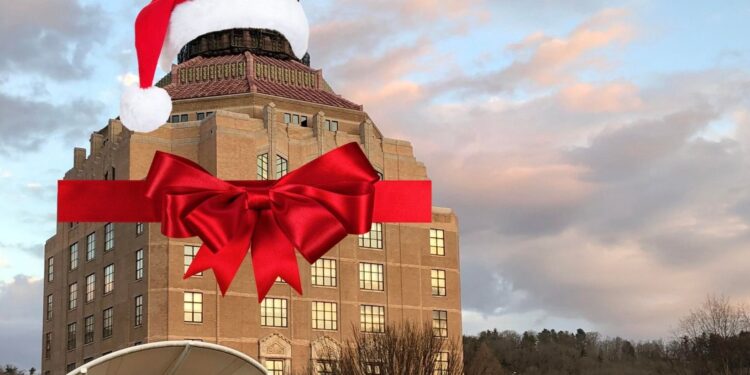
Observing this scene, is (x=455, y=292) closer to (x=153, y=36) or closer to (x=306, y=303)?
(x=306, y=303)

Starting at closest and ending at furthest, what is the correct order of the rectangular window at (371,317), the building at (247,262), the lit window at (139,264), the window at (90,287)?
the building at (247,262), the lit window at (139,264), the rectangular window at (371,317), the window at (90,287)

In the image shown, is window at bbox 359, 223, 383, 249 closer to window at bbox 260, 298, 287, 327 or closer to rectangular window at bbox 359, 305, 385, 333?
rectangular window at bbox 359, 305, 385, 333

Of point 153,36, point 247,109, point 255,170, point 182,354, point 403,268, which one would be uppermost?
point 247,109

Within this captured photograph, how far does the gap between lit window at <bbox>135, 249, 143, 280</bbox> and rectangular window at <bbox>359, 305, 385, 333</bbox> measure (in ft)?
44.2

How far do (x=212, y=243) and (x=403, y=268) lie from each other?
201 ft

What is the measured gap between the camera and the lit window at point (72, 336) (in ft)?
240

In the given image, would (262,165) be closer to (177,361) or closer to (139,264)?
(139,264)

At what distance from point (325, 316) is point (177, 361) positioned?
187ft

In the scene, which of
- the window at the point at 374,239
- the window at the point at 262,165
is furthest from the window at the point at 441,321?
the window at the point at 262,165

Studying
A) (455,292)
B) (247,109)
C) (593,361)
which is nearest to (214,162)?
(247,109)

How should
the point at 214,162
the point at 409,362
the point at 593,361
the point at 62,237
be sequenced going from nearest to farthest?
the point at 409,362, the point at 214,162, the point at 62,237, the point at 593,361

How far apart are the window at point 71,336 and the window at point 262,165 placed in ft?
57.1

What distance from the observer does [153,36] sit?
9.69m

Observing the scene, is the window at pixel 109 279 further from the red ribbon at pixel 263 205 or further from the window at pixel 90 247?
the red ribbon at pixel 263 205
